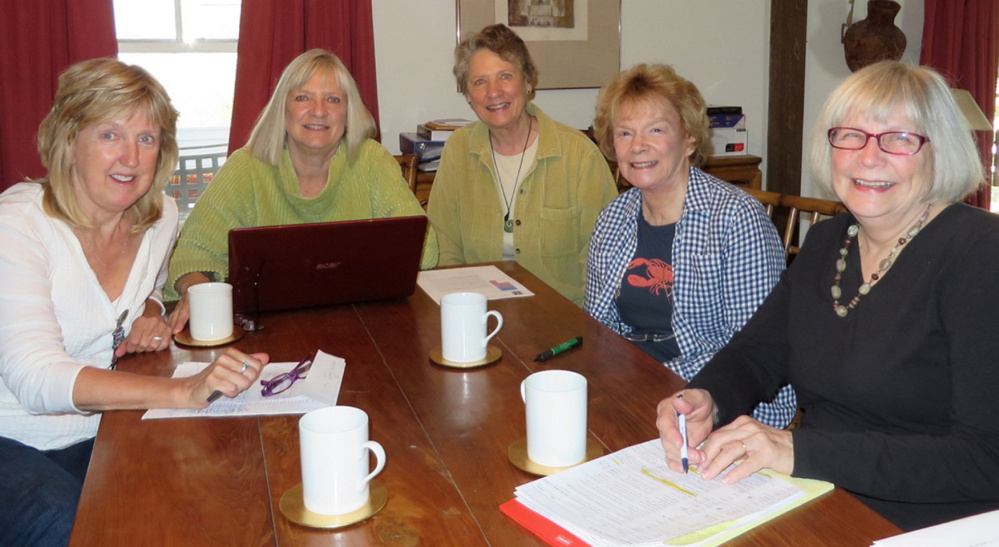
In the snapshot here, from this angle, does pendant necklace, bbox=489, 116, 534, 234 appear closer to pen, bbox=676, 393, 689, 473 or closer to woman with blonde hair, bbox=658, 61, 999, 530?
woman with blonde hair, bbox=658, 61, 999, 530

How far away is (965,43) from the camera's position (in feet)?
13.2

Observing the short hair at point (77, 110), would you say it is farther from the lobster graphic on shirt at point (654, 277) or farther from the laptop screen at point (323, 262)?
the lobster graphic on shirt at point (654, 277)

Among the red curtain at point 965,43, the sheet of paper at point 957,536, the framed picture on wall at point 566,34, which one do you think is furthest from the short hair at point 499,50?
the red curtain at point 965,43

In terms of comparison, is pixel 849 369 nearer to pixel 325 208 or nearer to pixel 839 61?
pixel 325 208

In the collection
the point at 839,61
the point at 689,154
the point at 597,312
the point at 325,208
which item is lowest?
the point at 597,312

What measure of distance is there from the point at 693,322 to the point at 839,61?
2680mm

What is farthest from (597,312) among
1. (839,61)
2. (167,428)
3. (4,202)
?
(839,61)

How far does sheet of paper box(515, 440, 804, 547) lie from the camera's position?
0.94m

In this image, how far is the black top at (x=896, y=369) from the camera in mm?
1119

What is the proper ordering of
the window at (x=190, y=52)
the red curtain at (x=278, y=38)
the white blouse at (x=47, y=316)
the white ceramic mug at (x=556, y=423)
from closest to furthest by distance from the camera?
the white ceramic mug at (x=556, y=423)
the white blouse at (x=47, y=316)
the red curtain at (x=278, y=38)
the window at (x=190, y=52)

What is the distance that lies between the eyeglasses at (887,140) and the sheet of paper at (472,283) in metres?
0.80

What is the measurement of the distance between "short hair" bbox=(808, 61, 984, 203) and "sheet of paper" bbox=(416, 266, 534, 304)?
0.86 m

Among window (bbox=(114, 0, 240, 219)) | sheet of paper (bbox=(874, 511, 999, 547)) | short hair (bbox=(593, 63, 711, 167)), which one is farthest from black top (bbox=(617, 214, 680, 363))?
window (bbox=(114, 0, 240, 219))

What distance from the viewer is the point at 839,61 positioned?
4.02m
